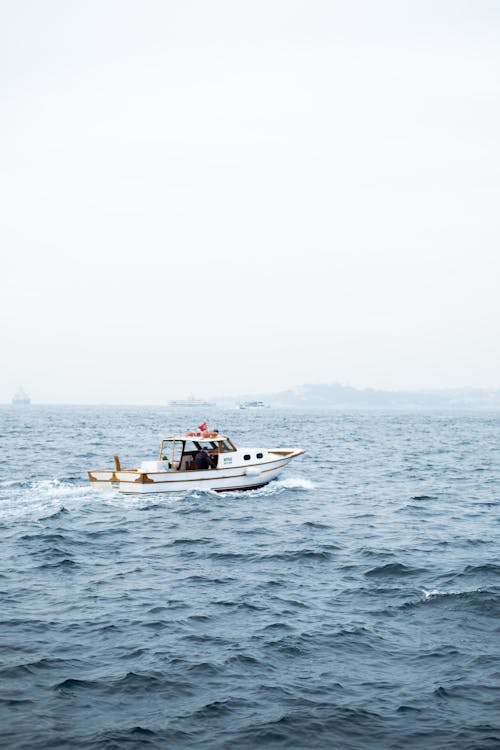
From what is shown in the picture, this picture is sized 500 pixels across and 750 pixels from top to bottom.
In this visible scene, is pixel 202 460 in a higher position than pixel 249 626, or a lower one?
higher

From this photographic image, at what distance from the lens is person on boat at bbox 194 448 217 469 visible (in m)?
30.5

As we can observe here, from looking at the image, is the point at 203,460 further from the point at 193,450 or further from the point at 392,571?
the point at 392,571

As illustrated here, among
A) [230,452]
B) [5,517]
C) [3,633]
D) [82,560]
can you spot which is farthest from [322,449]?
[3,633]

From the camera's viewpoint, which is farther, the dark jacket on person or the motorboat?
the dark jacket on person

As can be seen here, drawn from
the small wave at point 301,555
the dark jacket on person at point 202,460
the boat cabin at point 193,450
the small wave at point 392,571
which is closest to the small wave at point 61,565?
the small wave at point 301,555

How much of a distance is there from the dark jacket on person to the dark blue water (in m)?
2.92

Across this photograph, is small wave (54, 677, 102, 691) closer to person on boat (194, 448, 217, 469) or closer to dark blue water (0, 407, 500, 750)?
dark blue water (0, 407, 500, 750)

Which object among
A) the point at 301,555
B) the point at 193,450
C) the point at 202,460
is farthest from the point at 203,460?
the point at 301,555

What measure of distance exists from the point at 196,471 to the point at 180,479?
822mm

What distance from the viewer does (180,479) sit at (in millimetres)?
30234

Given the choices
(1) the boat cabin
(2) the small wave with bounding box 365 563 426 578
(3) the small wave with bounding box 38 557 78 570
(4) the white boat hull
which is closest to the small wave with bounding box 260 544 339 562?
(2) the small wave with bounding box 365 563 426 578

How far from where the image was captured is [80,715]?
9992 mm

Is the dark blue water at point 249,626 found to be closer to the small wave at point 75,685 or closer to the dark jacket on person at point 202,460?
the small wave at point 75,685

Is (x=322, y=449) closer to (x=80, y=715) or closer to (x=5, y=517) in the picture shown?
(x=5, y=517)
